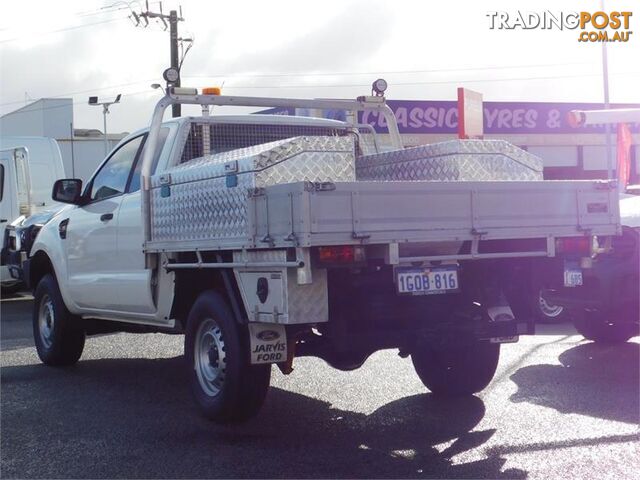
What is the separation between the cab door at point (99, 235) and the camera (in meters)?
7.75

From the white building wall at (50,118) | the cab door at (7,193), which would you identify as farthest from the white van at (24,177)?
the white building wall at (50,118)

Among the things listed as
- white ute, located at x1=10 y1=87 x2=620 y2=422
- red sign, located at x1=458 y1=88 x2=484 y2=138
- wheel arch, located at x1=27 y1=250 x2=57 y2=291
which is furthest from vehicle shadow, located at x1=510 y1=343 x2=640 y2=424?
red sign, located at x1=458 y1=88 x2=484 y2=138

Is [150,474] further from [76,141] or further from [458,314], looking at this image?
[76,141]

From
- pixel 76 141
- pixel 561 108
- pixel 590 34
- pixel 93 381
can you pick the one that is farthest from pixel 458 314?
pixel 76 141

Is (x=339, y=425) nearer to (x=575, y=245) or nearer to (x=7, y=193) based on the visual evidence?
(x=575, y=245)

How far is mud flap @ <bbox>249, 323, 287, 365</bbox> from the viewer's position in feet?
18.6

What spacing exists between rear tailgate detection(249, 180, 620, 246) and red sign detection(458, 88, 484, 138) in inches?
583

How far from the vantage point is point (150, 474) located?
5027 mm

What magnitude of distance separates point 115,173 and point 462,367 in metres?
3.45

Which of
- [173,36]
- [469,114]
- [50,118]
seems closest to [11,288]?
[469,114]

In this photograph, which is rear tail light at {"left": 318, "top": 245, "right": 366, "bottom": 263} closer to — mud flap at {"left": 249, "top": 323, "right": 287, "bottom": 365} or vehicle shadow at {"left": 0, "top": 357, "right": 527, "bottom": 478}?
mud flap at {"left": 249, "top": 323, "right": 287, "bottom": 365}

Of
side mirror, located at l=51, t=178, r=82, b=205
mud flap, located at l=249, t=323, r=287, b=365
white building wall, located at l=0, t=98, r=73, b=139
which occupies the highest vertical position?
white building wall, located at l=0, t=98, r=73, b=139

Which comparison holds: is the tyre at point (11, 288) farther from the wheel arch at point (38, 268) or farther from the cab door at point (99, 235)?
the cab door at point (99, 235)

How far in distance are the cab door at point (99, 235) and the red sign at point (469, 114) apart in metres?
13.4
